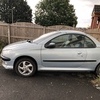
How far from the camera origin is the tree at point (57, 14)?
44.8 meters

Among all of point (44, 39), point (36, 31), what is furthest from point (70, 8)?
point (44, 39)

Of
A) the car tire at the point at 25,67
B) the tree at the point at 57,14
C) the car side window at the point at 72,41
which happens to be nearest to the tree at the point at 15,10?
the tree at the point at 57,14

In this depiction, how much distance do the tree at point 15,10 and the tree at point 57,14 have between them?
343cm

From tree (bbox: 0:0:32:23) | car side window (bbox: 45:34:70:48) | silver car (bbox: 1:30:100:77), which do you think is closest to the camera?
silver car (bbox: 1:30:100:77)

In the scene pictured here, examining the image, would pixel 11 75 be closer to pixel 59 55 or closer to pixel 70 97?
pixel 59 55

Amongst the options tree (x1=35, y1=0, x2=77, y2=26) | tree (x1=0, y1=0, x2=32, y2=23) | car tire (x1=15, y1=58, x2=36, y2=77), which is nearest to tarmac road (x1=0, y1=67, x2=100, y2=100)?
car tire (x1=15, y1=58, x2=36, y2=77)

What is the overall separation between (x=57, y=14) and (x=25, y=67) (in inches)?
1593

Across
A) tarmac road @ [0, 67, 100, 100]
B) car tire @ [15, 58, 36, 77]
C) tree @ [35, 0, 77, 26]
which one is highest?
tree @ [35, 0, 77, 26]

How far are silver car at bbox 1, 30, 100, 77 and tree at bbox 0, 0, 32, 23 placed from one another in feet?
142

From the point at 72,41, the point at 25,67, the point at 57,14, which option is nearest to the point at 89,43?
the point at 72,41

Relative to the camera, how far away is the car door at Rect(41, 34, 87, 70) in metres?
5.92

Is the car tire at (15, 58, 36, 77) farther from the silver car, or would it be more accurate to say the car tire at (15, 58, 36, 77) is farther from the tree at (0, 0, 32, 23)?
the tree at (0, 0, 32, 23)

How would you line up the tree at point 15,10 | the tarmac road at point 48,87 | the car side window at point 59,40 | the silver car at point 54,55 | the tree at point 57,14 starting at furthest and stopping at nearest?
the tree at point 15,10 < the tree at point 57,14 < the car side window at point 59,40 < the silver car at point 54,55 < the tarmac road at point 48,87

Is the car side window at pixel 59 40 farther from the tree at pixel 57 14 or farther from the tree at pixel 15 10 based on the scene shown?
the tree at pixel 15 10
